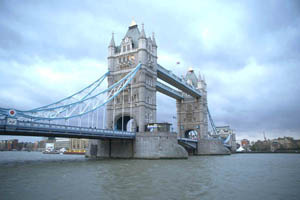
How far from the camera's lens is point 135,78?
44500mm

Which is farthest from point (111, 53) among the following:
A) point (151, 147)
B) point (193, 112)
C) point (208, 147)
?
point (193, 112)

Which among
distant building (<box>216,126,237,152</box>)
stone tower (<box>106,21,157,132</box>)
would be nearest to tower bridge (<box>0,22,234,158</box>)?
stone tower (<box>106,21,157,132</box>)

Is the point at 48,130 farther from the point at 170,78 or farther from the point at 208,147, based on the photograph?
Result: the point at 208,147

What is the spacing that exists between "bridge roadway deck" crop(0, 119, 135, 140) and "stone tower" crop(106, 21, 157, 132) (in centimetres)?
727

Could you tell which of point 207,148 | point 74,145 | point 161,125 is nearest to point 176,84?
point 207,148

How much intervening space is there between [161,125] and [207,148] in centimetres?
2412

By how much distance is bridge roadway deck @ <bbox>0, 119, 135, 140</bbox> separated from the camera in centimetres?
2390

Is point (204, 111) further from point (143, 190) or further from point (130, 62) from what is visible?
point (143, 190)

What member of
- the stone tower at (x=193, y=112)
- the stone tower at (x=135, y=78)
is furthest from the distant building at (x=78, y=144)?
the stone tower at (x=135, y=78)

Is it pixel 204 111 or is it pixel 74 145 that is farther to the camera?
pixel 74 145

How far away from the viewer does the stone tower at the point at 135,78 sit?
4312cm

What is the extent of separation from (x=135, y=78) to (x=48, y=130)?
20397 millimetres

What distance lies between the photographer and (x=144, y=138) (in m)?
37.3

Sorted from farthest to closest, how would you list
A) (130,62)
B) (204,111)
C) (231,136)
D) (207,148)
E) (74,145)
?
(74,145) → (231,136) → (204,111) → (207,148) → (130,62)
